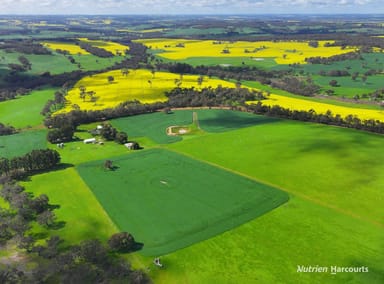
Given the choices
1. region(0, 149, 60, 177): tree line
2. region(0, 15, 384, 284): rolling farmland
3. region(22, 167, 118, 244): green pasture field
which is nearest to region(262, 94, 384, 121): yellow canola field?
region(0, 15, 384, 284): rolling farmland

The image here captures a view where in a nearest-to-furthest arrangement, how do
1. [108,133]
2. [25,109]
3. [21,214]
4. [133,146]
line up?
[21,214] < [133,146] < [108,133] < [25,109]

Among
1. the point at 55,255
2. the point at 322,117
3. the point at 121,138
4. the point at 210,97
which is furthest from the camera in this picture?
the point at 210,97

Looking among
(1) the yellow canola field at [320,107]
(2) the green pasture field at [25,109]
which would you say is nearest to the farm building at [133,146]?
(2) the green pasture field at [25,109]

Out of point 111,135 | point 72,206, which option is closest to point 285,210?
point 72,206

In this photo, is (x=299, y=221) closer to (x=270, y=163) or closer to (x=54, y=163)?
(x=270, y=163)

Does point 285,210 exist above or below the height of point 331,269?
above

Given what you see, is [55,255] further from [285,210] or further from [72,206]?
[285,210]
